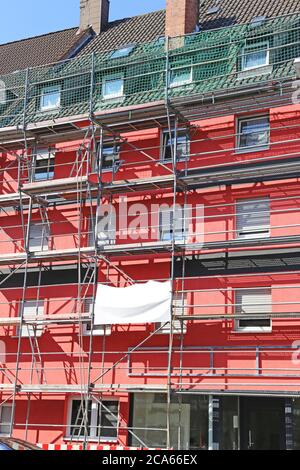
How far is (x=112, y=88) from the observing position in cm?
1800

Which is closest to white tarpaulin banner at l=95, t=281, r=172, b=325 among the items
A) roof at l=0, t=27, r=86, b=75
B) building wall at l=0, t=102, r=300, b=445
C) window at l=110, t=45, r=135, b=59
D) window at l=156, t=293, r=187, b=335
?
window at l=156, t=293, r=187, b=335

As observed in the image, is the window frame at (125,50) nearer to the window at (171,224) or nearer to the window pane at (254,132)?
the window pane at (254,132)

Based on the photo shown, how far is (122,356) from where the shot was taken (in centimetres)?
1535

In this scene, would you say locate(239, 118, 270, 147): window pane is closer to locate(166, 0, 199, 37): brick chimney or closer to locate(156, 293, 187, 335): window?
locate(166, 0, 199, 37): brick chimney

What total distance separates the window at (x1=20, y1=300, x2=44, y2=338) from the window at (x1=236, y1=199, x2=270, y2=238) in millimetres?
5398

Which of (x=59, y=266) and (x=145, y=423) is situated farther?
(x=59, y=266)

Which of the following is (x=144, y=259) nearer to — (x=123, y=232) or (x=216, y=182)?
(x=123, y=232)

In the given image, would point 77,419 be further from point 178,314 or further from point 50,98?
point 50,98

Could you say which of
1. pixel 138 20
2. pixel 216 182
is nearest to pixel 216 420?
pixel 216 182

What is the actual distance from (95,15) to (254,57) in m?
8.94

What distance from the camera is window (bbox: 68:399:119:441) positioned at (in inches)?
596

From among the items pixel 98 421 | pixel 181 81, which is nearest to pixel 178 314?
pixel 98 421

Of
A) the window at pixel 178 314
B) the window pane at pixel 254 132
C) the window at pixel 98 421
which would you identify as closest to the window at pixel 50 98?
the window pane at pixel 254 132
